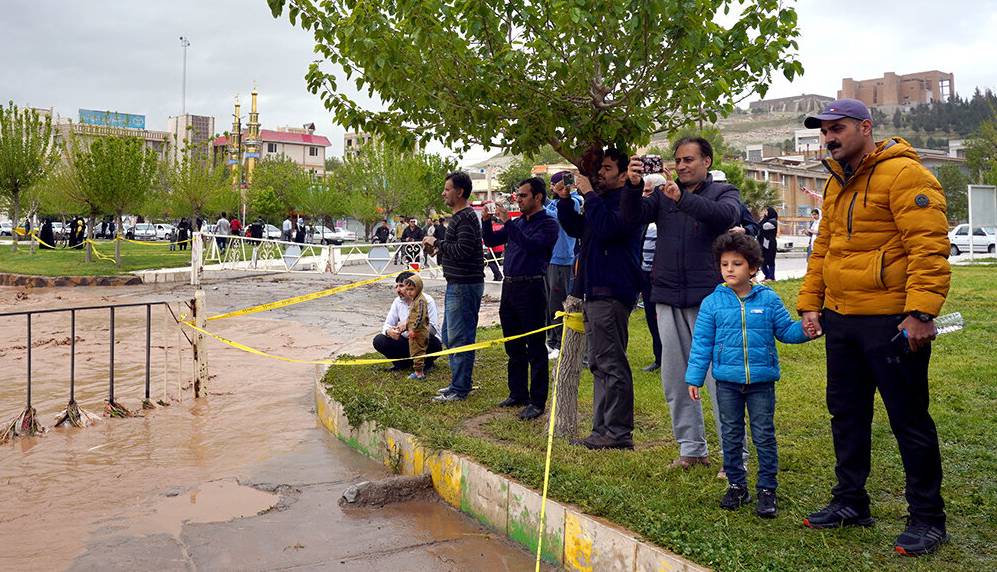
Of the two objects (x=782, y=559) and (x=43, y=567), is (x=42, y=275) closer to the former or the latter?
(x=43, y=567)

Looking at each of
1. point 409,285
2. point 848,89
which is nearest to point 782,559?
point 409,285

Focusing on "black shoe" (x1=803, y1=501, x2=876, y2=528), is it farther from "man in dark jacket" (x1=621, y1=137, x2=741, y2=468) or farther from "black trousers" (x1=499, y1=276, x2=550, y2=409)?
"black trousers" (x1=499, y1=276, x2=550, y2=409)

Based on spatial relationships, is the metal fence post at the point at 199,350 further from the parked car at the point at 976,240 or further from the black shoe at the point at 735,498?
the parked car at the point at 976,240

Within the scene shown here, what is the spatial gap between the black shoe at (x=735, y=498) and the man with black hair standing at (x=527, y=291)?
2.45 metres

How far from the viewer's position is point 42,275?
2242 cm

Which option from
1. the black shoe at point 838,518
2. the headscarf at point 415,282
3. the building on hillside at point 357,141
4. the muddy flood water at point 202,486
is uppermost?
the building on hillside at point 357,141

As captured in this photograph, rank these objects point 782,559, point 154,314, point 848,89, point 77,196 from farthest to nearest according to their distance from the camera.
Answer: point 848,89, point 77,196, point 154,314, point 782,559

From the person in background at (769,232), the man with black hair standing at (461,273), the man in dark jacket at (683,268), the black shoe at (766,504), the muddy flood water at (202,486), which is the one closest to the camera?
the black shoe at (766,504)

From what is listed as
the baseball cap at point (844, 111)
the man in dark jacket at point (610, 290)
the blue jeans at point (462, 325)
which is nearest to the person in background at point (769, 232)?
the blue jeans at point (462, 325)

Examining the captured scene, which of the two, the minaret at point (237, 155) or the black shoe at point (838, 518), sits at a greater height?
the minaret at point (237, 155)

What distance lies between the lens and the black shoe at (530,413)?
666 centimetres

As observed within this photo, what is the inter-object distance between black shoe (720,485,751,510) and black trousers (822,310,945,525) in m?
0.49

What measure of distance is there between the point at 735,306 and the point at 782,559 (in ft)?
4.53

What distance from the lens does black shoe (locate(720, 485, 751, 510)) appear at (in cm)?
436
